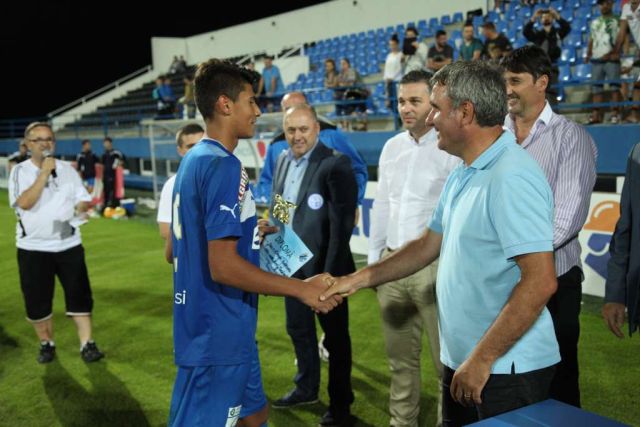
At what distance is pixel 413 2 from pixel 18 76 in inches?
739

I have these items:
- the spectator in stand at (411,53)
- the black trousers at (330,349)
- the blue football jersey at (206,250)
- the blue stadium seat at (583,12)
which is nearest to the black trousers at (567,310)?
the black trousers at (330,349)

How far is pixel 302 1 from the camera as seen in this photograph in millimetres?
25422

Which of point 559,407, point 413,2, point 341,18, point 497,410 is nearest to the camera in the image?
point 559,407

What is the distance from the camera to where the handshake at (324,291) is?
2412 millimetres

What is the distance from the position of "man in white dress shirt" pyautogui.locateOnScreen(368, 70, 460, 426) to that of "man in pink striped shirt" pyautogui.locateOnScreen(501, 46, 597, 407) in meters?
0.51

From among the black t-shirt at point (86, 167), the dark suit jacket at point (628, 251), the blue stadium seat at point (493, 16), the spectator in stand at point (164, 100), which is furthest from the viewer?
the spectator in stand at point (164, 100)

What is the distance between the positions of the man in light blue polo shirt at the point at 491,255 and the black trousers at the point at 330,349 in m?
1.69

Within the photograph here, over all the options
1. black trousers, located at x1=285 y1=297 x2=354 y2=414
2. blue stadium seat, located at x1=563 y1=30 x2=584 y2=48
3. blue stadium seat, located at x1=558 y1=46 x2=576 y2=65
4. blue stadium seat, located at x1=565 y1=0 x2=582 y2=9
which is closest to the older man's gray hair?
black trousers, located at x1=285 y1=297 x2=354 y2=414

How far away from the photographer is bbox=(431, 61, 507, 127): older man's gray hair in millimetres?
1905

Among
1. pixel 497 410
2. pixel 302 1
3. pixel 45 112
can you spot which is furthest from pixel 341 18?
pixel 497 410

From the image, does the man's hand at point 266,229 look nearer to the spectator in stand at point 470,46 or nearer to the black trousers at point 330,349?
the black trousers at point 330,349

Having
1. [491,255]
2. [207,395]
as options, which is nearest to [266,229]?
[207,395]

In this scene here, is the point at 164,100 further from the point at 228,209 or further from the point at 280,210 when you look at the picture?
the point at 228,209

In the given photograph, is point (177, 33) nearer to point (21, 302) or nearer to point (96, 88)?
point (96, 88)
